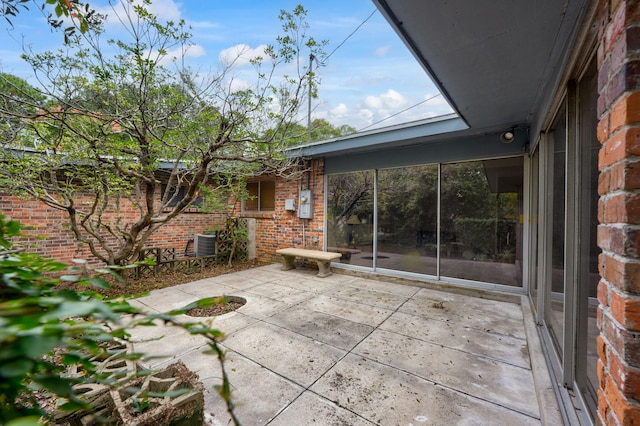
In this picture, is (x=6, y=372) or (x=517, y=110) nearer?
(x=6, y=372)

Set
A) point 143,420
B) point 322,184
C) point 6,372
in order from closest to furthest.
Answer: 1. point 6,372
2. point 143,420
3. point 322,184

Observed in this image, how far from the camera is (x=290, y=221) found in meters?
7.21

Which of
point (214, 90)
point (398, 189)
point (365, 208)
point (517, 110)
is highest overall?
point (214, 90)

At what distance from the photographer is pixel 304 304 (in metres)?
4.12

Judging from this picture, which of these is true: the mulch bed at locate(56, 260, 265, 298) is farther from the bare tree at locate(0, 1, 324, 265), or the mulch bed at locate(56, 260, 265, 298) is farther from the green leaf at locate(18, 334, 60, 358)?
the green leaf at locate(18, 334, 60, 358)

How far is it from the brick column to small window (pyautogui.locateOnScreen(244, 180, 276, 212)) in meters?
7.13

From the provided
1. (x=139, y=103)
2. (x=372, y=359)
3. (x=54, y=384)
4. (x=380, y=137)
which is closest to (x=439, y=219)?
(x=380, y=137)

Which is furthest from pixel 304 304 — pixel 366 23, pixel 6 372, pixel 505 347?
pixel 366 23

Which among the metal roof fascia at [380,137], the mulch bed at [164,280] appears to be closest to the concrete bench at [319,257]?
the mulch bed at [164,280]

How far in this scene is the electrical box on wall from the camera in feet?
22.0

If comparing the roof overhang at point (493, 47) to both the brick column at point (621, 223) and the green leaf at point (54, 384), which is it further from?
the green leaf at point (54, 384)

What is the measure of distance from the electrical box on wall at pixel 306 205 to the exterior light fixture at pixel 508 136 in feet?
13.2

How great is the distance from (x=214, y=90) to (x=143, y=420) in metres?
3.86

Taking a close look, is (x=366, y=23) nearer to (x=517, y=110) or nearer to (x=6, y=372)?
(x=517, y=110)
